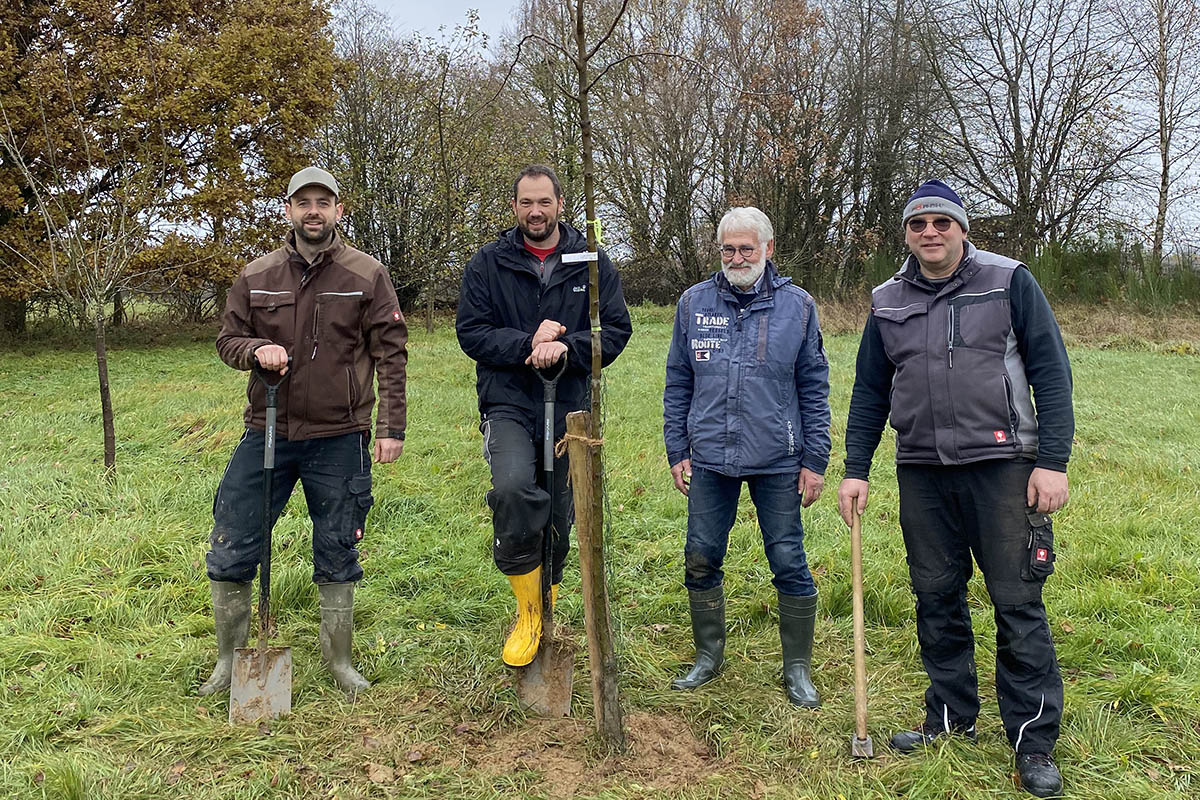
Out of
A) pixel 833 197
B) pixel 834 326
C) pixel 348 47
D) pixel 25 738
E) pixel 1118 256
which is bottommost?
pixel 25 738

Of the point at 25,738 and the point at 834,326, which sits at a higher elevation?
the point at 834,326

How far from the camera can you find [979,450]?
9.50 feet

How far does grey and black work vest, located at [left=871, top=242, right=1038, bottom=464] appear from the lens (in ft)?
9.48

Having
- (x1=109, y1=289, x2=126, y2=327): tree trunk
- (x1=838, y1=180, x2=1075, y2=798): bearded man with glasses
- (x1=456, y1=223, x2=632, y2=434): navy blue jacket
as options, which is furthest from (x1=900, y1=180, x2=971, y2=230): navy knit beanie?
(x1=109, y1=289, x2=126, y2=327): tree trunk

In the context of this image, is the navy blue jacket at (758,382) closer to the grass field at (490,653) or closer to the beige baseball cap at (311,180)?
the grass field at (490,653)

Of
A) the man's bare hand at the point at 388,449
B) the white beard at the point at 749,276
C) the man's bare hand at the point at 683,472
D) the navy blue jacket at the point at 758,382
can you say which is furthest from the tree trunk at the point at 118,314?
the white beard at the point at 749,276

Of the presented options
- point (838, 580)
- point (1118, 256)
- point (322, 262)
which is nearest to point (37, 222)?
point (322, 262)

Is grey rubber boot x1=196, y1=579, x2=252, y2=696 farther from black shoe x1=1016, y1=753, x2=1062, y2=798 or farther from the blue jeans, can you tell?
black shoe x1=1016, y1=753, x2=1062, y2=798

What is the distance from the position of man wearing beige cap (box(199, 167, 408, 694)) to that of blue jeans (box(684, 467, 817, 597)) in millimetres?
1378

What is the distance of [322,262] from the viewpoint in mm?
3609

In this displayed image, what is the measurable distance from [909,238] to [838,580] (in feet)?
7.78

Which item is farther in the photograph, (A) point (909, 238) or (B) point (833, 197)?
(B) point (833, 197)

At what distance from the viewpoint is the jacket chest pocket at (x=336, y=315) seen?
3564 mm

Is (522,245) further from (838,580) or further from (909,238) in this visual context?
(838,580)
